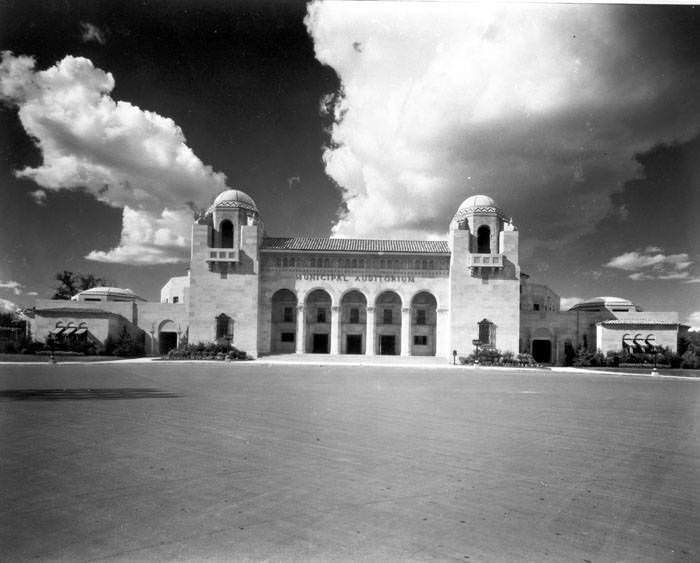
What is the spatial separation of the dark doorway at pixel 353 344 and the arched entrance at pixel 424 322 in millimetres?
5191

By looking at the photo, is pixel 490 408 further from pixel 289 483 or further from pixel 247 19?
pixel 247 19

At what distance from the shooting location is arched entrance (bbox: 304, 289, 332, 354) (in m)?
42.5

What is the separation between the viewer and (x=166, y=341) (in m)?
42.5

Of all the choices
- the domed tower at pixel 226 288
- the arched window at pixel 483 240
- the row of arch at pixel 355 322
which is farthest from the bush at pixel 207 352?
the arched window at pixel 483 240

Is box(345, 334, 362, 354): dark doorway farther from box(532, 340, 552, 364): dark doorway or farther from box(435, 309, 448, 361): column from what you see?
box(532, 340, 552, 364): dark doorway

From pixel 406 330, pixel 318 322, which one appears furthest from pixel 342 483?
pixel 318 322

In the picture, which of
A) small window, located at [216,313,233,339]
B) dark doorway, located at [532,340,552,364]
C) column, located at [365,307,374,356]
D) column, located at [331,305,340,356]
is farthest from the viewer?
dark doorway, located at [532,340,552,364]

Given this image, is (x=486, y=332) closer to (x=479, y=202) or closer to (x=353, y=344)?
(x=479, y=202)

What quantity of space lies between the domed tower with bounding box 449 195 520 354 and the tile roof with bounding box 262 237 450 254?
2281 mm

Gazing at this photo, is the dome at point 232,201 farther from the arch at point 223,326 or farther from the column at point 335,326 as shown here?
the column at point 335,326

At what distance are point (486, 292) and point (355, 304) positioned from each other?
12.3 metres

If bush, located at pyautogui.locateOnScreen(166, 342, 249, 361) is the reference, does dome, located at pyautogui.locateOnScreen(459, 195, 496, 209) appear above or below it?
above

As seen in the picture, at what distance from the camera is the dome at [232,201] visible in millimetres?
41344

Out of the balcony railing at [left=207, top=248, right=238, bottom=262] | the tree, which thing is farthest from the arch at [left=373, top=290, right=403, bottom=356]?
the tree
